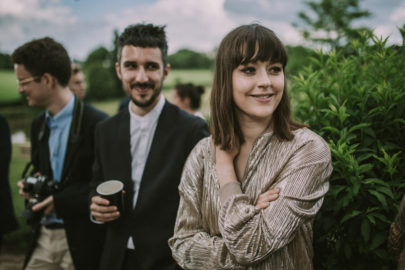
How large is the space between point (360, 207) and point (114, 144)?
1.91 m

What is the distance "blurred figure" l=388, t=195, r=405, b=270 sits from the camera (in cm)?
138

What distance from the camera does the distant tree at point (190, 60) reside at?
64.1ft

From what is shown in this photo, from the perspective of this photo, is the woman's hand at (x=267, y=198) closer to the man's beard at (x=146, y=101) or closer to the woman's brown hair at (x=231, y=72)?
the woman's brown hair at (x=231, y=72)

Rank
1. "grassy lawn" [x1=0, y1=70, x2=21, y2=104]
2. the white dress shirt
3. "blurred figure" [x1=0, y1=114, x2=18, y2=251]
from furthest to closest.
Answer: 1. "grassy lawn" [x1=0, y1=70, x2=21, y2=104]
2. "blurred figure" [x1=0, y1=114, x2=18, y2=251]
3. the white dress shirt

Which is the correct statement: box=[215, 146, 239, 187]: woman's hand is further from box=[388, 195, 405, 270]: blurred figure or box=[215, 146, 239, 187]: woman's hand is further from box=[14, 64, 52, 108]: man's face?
box=[14, 64, 52, 108]: man's face

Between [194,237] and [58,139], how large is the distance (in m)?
2.11

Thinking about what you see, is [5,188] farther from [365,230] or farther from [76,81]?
[365,230]

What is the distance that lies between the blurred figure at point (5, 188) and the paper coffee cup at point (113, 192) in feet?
7.11

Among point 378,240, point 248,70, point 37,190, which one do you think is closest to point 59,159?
point 37,190

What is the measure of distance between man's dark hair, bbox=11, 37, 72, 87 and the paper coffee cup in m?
1.68

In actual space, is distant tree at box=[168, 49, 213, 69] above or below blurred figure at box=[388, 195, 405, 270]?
above

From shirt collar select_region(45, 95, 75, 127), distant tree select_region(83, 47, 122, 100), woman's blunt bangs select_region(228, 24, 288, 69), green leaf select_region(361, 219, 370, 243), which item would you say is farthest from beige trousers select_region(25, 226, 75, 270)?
distant tree select_region(83, 47, 122, 100)

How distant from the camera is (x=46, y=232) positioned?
10.0 ft

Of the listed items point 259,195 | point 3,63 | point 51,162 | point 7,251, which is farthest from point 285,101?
point 3,63
